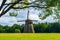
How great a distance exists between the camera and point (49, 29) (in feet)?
179

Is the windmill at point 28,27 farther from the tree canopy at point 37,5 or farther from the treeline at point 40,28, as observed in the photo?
the tree canopy at point 37,5

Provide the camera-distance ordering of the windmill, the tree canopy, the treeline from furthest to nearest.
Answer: the treeline < the windmill < the tree canopy

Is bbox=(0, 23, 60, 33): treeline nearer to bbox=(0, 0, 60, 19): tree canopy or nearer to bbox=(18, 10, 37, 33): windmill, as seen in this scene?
bbox=(18, 10, 37, 33): windmill

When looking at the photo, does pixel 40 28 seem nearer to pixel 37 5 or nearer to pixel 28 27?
pixel 28 27

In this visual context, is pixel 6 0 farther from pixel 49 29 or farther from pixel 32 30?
pixel 49 29

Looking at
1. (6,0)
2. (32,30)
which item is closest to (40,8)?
(6,0)

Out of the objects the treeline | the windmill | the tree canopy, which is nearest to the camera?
the tree canopy

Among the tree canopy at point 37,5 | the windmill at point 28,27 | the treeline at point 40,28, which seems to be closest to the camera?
the tree canopy at point 37,5

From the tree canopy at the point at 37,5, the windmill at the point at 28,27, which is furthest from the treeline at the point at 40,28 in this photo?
the tree canopy at the point at 37,5

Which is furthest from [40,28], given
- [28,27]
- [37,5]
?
[37,5]

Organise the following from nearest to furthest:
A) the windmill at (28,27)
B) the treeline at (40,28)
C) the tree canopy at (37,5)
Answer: the tree canopy at (37,5), the windmill at (28,27), the treeline at (40,28)

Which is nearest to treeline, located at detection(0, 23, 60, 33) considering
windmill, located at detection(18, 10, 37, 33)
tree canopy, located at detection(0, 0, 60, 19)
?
windmill, located at detection(18, 10, 37, 33)

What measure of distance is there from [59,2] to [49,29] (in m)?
28.9

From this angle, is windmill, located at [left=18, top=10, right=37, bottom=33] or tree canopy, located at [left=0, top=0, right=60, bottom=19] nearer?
tree canopy, located at [left=0, top=0, right=60, bottom=19]
